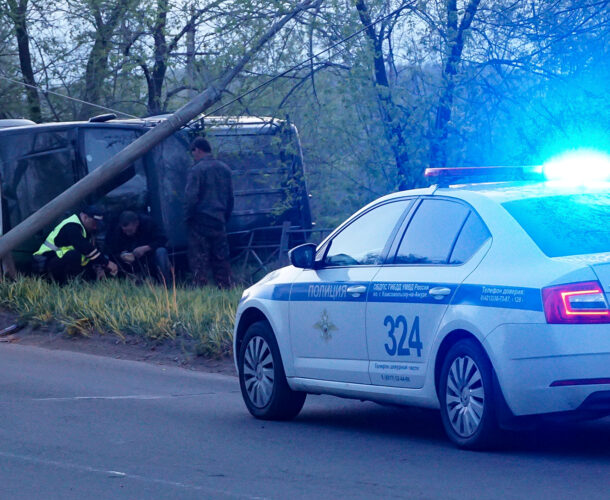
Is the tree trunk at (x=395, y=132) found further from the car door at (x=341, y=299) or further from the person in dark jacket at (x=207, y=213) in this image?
the car door at (x=341, y=299)

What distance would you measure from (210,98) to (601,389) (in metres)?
9.04

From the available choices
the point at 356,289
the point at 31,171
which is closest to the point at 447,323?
the point at 356,289

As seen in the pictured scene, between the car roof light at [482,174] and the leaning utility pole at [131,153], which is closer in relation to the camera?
the car roof light at [482,174]

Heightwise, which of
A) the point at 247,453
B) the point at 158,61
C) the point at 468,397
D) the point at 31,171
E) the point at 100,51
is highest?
the point at 100,51

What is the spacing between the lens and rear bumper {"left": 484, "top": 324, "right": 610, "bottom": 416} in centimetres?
617

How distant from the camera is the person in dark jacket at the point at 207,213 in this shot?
1514 centimetres

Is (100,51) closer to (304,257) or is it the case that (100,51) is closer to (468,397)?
(304,257)

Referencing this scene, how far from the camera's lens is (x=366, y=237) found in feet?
26.1

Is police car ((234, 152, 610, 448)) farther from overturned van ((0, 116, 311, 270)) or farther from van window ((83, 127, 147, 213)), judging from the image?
van window ((83, 127, 147, 213))

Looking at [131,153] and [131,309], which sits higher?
[131,153]

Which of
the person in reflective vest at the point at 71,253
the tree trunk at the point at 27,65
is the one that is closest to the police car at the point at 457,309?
the person in reflective vest at the point at 71,253

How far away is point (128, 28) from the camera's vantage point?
18391 millimetres

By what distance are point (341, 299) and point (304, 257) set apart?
0.56 meters

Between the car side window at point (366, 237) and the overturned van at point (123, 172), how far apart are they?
7.56 m
